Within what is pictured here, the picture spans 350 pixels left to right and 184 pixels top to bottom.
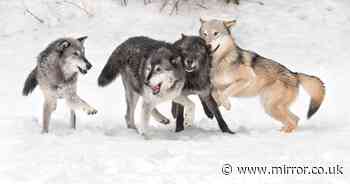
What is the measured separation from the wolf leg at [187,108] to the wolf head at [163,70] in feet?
1.58

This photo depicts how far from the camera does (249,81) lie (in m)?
7.88

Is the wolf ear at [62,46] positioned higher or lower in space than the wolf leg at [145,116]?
higher

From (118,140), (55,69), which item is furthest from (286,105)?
(55,69)

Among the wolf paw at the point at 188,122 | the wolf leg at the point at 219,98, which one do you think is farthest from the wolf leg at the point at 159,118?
the wolf leg at the point at 219,98

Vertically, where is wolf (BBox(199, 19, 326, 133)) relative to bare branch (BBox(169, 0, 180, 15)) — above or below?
below

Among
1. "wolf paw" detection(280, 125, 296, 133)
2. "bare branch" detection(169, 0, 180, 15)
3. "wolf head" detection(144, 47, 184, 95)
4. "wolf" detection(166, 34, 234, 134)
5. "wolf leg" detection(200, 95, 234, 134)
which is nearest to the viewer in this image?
"wolf head" detection(144, 47, 184, 95)

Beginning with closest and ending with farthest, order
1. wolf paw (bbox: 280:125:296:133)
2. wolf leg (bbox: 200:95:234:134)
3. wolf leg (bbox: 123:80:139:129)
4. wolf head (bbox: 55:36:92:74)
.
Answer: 1. wolf head (bbox: 55:36:92:74)
2. wolf paw (bbox: 280:125:296:133)
3. wolf leg (bbox: 200:95:234:134)
4. wolf leg (bbox: 123:80:139:129)

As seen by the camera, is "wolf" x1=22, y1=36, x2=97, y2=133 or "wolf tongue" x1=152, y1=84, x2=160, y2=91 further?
"wolf" x1=22, y1=36, x2=97, y2=133

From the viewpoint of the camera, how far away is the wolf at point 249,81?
7.85 m

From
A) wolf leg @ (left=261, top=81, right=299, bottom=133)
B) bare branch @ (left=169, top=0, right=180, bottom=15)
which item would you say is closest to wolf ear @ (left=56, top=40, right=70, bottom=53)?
wolf leg @ (left=261, top=81, right=299, bottom=133)

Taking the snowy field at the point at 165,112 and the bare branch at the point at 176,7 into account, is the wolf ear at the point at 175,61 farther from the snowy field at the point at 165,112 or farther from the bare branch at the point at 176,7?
the bare branch at the point at 176,7

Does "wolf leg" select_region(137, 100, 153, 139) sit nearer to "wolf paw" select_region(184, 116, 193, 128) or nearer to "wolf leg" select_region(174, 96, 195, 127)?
"wolf leg" select_region(174, 96, 195, 127)

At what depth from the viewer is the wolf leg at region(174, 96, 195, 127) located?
25.4ft

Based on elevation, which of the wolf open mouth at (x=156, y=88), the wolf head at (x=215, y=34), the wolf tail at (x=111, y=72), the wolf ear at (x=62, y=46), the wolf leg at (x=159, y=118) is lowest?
the wolf leg at (x=159, y=118)
